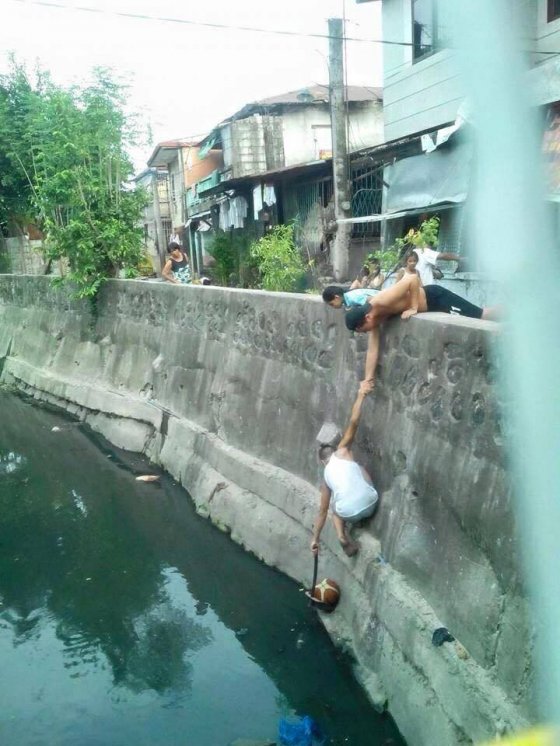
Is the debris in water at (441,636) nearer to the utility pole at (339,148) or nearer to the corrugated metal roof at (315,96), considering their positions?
the utility pole at (339,148)

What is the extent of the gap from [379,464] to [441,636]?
5.14ft

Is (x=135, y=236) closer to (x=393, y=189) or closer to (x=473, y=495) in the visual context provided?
(x=393, y=189)

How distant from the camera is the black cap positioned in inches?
224

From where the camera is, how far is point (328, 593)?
6.08m

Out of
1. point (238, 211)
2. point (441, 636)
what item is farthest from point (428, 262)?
point (238, 211)

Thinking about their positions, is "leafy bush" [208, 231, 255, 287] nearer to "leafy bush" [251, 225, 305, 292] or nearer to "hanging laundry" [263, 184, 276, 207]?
"hanging laundry" [263, 184, 276, 207]

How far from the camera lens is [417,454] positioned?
5203mm

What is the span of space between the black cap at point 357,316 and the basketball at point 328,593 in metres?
2.06

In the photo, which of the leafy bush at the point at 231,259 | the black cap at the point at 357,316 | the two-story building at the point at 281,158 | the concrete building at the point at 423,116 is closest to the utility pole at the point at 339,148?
the concrete building at the point at 423,116

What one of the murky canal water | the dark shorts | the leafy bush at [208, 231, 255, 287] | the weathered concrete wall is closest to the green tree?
the weathered concrete wall

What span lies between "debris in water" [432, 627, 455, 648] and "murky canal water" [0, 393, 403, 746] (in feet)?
2.54

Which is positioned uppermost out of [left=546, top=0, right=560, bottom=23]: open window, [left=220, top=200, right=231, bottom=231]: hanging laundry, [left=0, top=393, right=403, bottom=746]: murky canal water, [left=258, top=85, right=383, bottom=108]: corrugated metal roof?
[left=258, top=85, right=383, bottom=108]: corrugated metal roof

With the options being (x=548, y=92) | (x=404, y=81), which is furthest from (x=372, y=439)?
(x=404, y=81)

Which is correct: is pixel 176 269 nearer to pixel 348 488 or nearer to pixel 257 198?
pixel 257 198
